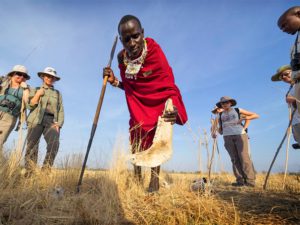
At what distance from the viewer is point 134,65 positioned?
4.27 metres

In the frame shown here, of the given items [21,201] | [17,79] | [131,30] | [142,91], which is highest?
[131,30]

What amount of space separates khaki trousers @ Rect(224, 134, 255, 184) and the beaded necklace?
3.46 m

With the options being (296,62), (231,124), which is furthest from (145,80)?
(231,124)

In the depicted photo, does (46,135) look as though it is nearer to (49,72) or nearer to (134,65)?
(49,72)

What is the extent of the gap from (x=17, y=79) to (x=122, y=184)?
127 inches

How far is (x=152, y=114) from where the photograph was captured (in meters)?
4.18

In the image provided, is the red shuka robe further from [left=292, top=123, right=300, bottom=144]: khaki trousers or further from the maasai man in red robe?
[left=292, top=123, right=300, bottom=144]: khaki trousers

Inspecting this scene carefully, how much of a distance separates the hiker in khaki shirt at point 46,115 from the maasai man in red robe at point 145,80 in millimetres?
1872

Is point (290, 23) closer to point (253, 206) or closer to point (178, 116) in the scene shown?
point (178, 116)

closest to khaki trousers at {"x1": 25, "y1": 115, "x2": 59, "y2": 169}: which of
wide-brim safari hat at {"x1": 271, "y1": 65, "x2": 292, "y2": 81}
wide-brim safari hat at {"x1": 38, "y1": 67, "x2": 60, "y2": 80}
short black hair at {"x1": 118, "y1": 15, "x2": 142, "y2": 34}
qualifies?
wide-brim safari hat at {"x1": 38, "y1": 67, "x2": 60, "y2": 80}

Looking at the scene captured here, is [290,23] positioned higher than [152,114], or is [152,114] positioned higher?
[290,23]

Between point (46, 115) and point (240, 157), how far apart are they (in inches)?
177

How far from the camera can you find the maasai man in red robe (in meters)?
4.09

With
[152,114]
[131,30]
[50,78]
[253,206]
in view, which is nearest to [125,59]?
[131,30]
